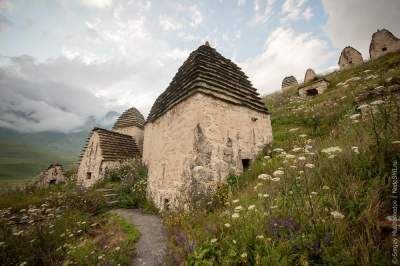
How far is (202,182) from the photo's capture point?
6336 mm

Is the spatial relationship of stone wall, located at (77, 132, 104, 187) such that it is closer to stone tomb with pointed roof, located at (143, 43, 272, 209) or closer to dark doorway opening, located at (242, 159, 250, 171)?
stone tomb with pointed roof, located at (143, 43, 272, 209)

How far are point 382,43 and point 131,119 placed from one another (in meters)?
33.9

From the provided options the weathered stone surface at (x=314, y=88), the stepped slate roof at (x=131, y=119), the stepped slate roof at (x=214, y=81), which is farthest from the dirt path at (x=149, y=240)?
the weathered stone surface at (x=314, y=88)

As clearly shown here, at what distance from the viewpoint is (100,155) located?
48.4ft

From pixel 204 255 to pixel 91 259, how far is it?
122 inches

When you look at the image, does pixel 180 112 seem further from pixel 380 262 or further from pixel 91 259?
pixel 380 262

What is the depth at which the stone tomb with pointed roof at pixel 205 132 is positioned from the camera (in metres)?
6.65

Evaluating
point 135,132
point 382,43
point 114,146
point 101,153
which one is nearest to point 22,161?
point 135,132

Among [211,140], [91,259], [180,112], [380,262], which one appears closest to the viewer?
[380,262]

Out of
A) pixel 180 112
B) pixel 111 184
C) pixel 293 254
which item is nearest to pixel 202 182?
pixel 180 112

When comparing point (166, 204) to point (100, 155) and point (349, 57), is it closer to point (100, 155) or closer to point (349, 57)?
point (100, 155)

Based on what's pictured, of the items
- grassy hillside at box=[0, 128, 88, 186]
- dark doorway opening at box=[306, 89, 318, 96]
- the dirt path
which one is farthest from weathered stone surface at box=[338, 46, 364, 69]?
grassy hillside at box=[0, 128, 88, 186]

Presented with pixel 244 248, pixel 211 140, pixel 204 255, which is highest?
pixel 211 140

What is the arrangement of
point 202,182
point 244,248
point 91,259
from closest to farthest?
1. point 244,248
2. point 91,259
3. point 202,182
